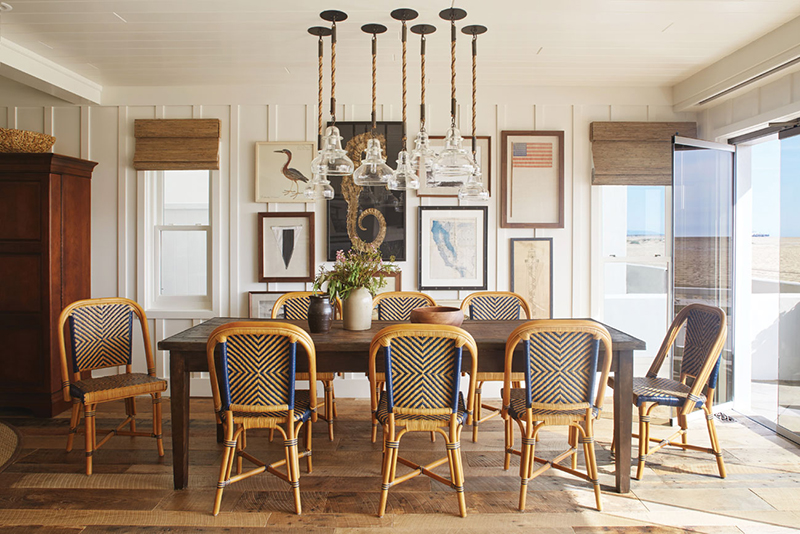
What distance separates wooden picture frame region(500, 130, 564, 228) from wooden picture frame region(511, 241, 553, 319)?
151 millimetres

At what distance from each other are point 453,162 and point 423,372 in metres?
1.04

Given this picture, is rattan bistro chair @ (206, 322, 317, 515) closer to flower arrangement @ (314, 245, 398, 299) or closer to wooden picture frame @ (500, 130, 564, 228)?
flower arrangement @ (314, 245, 398, 299)

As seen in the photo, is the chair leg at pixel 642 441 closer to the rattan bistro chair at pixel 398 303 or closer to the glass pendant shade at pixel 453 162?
the rattan bistro chair at pixel 398 303

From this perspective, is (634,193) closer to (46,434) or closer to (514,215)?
(514,215)

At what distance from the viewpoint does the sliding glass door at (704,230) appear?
385 centimetres

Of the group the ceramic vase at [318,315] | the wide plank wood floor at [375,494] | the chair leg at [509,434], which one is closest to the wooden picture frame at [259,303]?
the wide plank wood floor at [375,494]

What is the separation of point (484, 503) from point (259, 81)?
354 centimetres

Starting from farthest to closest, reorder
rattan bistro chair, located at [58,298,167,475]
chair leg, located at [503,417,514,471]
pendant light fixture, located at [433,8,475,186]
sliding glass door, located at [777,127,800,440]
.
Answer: sliding glass door, located at [777,127,800,440]
rattan bistro chair, located at [58,298,167,475]
chair leg, located at [503,417,514,471]
pendant light fixture, located at [433,8,475,186]

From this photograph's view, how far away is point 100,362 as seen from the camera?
3.38 metres

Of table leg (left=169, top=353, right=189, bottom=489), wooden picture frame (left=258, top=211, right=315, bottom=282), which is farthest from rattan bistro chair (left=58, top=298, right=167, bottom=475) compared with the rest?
wooden picture frame (left=258, top=211, right=315, bottom=282)

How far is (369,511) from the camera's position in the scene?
8.50ft

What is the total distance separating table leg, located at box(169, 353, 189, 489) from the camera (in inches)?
108

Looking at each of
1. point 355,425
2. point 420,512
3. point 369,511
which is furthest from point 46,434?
point 420,512

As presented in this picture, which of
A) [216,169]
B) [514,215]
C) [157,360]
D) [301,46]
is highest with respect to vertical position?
[301,46]
